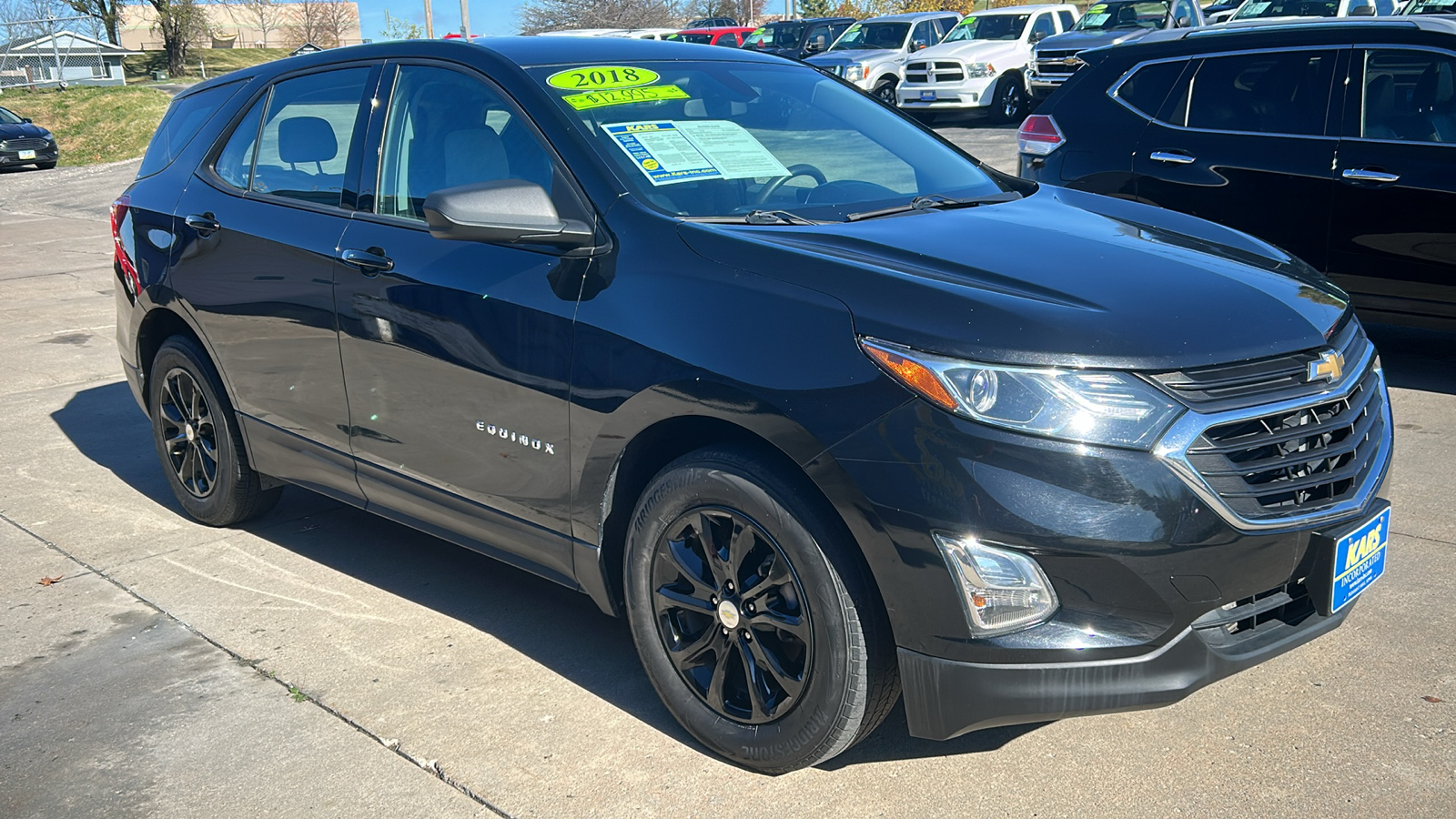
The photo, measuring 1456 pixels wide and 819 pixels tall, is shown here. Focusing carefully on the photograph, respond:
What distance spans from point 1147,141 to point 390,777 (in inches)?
208

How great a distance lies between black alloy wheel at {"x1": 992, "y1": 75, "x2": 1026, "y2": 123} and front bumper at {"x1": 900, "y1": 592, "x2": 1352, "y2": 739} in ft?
68.4

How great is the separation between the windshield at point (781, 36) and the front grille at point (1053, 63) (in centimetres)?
848

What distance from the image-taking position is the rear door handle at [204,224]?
14.9ft

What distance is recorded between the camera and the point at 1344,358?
295 cm

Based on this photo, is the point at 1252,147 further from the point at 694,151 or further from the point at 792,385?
the point at 792,385

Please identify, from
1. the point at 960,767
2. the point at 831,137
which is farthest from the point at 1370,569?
the point at 831,137

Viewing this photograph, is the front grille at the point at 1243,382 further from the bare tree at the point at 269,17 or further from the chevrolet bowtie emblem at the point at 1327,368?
the bare tree at the point at 269,17

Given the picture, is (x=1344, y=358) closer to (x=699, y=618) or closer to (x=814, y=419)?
(x=814, y=419)

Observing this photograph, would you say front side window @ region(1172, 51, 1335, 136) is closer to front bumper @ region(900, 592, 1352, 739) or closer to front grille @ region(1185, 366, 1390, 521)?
front grille @ region(1185, 366, 1390, 521)

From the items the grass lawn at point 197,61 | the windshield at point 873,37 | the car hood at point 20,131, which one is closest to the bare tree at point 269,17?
the grass lawn at point 197,61

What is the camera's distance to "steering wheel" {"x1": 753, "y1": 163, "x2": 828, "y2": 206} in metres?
3.48

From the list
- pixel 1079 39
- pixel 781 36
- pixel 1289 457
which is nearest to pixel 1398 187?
pixel 1289 457

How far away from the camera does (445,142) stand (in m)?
3.77

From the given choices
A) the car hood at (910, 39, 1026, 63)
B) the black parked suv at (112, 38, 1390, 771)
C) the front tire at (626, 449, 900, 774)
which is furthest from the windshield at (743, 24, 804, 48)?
the front tire at (626, 449, 900, 774)
